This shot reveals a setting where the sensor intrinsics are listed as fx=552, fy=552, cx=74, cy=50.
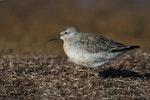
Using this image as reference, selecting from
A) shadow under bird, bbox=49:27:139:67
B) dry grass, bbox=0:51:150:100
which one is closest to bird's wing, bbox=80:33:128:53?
shadow under bird, bbox=49:27:139:67

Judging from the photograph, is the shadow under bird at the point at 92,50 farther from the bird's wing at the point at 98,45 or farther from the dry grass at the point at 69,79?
the dry grass at the point at 69,79

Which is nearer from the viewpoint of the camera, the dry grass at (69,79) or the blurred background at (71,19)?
the dry grass at (69,79)

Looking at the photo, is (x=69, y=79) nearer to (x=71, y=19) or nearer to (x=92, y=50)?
(x=92, y=50)

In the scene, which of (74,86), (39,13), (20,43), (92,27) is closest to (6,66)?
(74,86)

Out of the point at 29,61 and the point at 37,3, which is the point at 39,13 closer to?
the point at 37,3

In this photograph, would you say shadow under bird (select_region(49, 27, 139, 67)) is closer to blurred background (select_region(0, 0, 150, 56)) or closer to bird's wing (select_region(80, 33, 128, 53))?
bird's wing (select_region(80, 33, 128, 53))

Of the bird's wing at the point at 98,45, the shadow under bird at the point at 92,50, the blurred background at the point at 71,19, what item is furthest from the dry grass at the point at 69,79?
the blurred background at the point at 71,19
